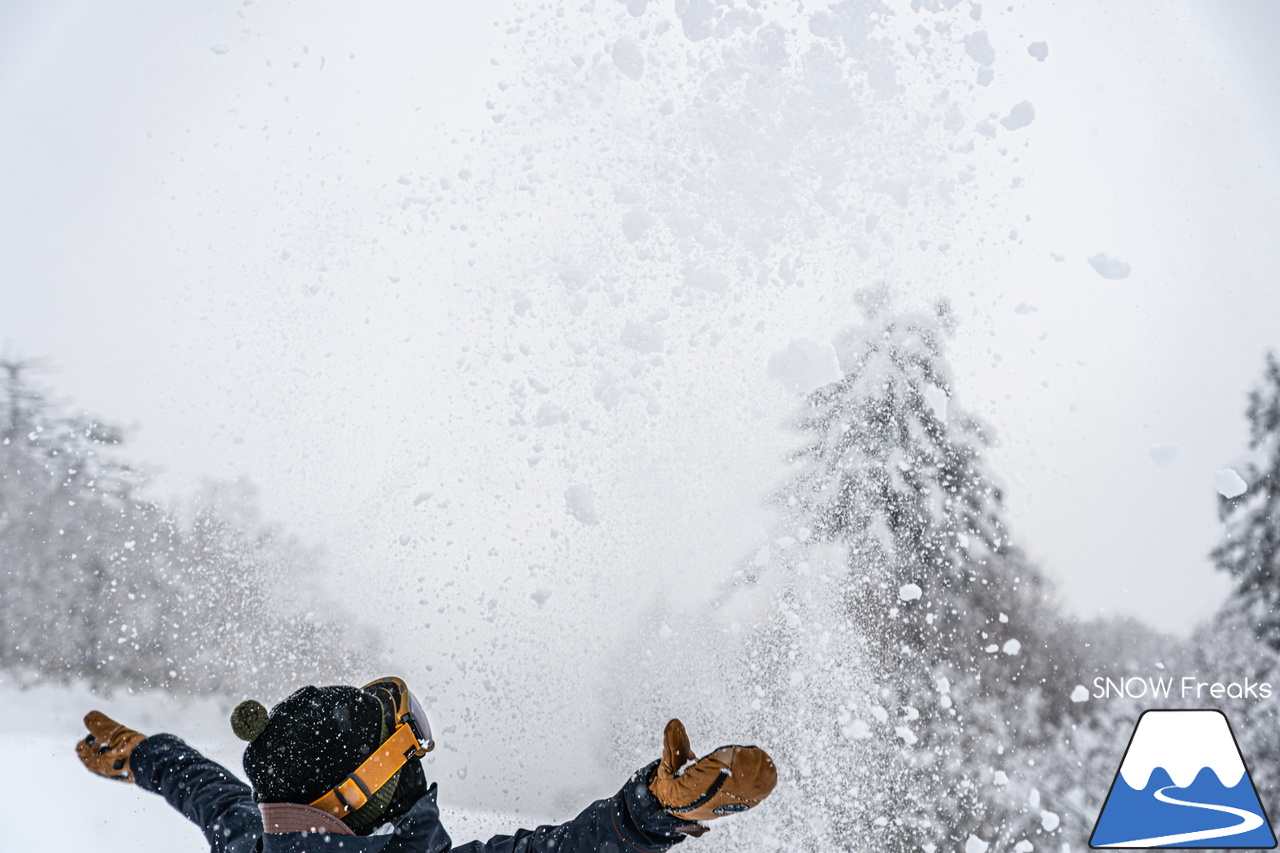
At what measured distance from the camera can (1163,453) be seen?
356 centimetres

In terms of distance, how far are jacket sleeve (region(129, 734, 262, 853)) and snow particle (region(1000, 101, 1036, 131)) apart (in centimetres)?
443

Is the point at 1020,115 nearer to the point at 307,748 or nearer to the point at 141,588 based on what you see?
the point at 307,748

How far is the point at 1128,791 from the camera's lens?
366cm

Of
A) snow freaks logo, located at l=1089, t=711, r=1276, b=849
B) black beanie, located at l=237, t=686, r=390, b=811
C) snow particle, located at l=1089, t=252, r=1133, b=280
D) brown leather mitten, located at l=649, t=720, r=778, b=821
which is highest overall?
snow particle, located at l=1089, t=252, r=1133, b=280

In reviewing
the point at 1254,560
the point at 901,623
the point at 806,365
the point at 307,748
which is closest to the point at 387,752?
the point at 307,748

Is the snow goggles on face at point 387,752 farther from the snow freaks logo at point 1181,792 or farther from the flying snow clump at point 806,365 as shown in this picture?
the snow freaks logo at point 1181,792

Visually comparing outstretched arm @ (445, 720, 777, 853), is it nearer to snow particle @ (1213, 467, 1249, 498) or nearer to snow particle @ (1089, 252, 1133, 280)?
snow particle @ (1089, 252, 1133, 280)

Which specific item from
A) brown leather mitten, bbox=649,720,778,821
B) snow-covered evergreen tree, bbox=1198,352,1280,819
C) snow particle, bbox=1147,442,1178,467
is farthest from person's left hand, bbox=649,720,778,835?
snow-covered evergreen tree, bbox=1198,352,1280,819

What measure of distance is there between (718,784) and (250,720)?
3.31 feet

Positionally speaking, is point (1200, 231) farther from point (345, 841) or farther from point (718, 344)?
point (345, 841)

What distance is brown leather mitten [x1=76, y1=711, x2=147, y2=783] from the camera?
241 centimetres

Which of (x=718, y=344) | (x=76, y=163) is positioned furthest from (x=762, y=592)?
(x=76, y=163)

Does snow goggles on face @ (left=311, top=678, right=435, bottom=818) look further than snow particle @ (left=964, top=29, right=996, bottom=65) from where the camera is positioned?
No

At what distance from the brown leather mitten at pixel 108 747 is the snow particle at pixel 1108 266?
490cm
